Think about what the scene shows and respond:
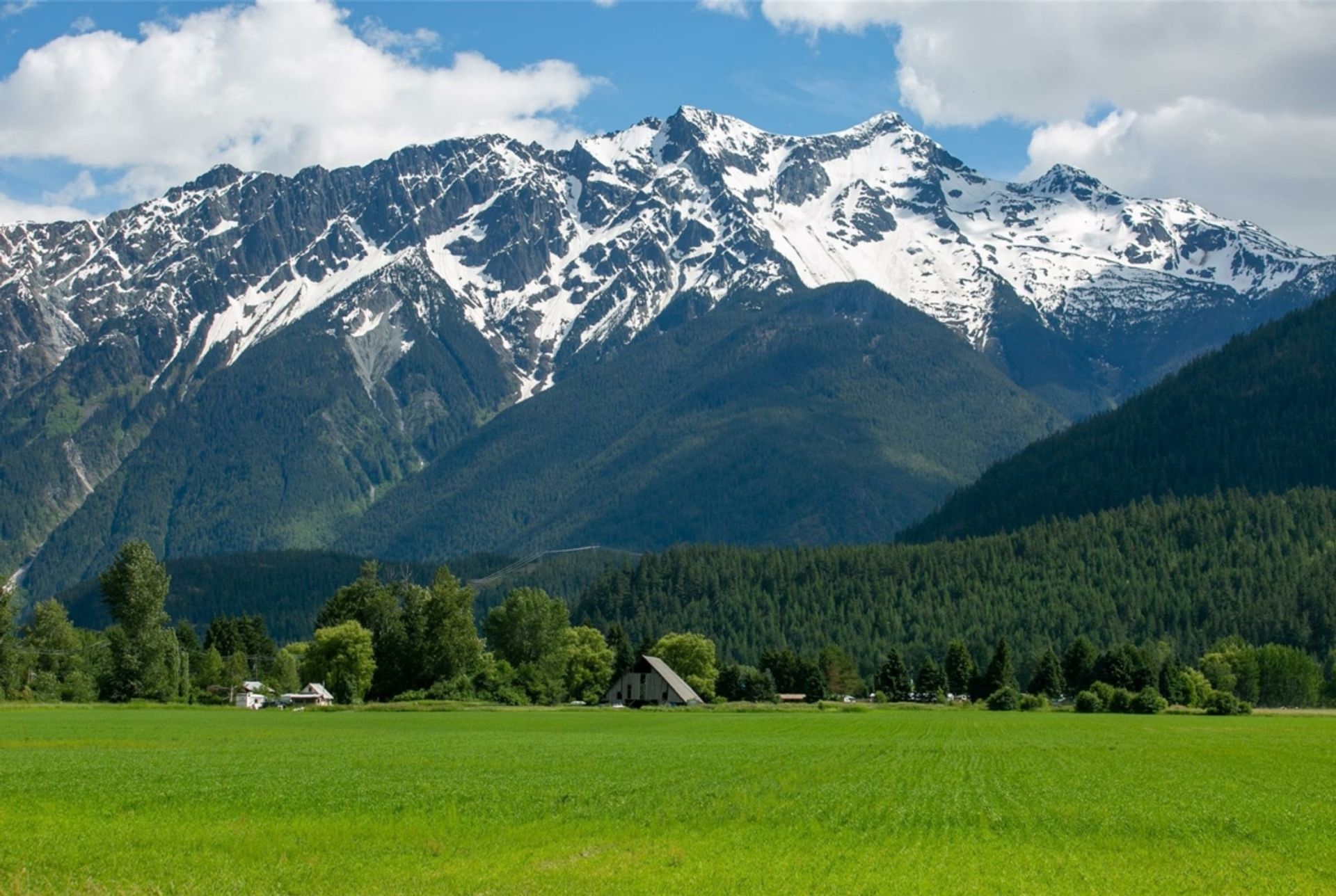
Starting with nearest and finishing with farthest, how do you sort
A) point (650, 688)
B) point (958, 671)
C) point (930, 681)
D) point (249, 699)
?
point (650, 688) < point (249, 699) < point (930, 681) < point (958, 671)

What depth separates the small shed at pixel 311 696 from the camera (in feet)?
566

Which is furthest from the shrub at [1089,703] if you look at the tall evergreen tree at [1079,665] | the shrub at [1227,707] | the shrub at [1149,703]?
the tall evergreen tree at [1079,665]

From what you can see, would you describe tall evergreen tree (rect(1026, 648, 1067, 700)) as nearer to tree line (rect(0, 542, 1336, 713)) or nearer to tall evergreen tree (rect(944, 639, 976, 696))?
tree line (rect(0, 542, 1336, 713))

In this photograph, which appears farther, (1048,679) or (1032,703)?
(1048,679)

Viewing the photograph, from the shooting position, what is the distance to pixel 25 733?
73.1 m

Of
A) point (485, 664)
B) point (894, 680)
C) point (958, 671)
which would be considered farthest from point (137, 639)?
point (958, 671)

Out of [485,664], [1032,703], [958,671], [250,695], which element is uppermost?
[958,671]

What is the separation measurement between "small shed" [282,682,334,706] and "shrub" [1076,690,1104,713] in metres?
78.6

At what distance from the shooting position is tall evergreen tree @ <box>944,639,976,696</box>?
17038cm

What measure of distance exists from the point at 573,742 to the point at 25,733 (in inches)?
995

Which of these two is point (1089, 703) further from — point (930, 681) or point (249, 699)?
point (249, 699)

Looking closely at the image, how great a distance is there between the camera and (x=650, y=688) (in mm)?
156750

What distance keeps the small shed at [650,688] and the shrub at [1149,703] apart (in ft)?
137

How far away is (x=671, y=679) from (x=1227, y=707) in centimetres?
5163
